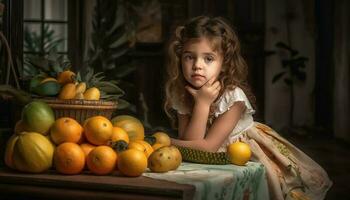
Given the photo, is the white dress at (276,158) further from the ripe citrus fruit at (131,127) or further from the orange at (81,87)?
the orange at (81,87)

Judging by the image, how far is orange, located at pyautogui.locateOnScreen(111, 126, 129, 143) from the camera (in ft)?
5.88

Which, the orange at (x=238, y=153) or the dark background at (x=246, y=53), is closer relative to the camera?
the orange at (x=238, y=153)

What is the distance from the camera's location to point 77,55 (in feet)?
A: 23.2

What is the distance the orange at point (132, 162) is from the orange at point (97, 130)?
0.12m

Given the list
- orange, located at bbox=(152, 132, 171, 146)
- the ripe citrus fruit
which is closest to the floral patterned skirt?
orange, located at bbox=(152, 132, 171, 146)

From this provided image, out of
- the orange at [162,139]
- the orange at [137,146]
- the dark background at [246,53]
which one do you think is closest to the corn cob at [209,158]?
the orange at [162,139]

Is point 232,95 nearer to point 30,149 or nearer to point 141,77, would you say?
point 30,149

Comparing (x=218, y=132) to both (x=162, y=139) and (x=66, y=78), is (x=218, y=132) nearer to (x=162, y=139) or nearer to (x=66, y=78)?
(x=162, y=139)

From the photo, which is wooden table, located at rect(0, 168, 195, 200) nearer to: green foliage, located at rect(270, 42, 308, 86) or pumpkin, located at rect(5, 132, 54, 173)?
pumpkin, located at rect(5, 132, 54, 173)

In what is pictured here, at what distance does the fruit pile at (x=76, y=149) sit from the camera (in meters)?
1.67

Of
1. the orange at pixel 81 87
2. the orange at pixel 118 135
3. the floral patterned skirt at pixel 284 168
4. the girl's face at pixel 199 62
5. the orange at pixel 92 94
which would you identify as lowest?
the floral patterned skirt at pixel 284 168

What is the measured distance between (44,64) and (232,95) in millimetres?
816

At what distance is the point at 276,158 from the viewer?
2.42m

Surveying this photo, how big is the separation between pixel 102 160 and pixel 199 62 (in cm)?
79
